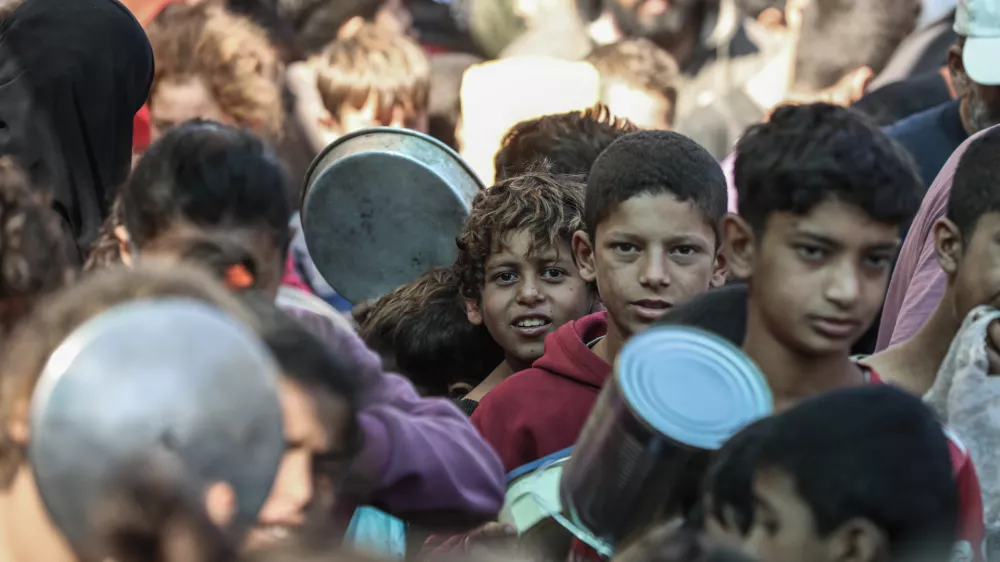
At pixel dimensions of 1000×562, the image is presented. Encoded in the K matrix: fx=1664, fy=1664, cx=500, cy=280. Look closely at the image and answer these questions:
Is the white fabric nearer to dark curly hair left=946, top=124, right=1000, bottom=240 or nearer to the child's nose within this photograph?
dark curly hair left=946, top=124, right=1000, bottom=240

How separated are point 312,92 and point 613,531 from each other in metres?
4.79

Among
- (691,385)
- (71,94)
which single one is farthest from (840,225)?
(71,94)

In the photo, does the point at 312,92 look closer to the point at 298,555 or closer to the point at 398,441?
the point at 398,441

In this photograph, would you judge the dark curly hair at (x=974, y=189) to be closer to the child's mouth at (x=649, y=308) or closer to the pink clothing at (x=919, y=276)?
the pink clothing at (x=919, y=276)

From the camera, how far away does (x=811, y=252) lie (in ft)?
8.71

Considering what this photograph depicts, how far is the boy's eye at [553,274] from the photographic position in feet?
12.4

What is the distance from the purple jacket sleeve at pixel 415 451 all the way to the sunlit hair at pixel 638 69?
11.0 feet

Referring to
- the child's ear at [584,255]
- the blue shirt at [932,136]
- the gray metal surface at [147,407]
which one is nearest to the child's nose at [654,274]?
the child's ear at [584,255]

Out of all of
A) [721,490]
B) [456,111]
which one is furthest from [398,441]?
[456,111]

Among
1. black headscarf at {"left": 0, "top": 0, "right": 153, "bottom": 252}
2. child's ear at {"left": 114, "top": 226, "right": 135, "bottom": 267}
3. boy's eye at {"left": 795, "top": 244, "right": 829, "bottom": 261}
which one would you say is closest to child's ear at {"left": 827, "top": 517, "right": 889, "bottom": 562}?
boy's eye at {"left": 795, "top": 244, "right": 829, "bottom": 261}

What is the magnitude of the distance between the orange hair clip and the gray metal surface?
2.41 ft

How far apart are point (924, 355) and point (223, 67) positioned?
3.13 metres

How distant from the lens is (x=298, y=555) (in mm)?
1606

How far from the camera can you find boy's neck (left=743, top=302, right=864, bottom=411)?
2.70m
